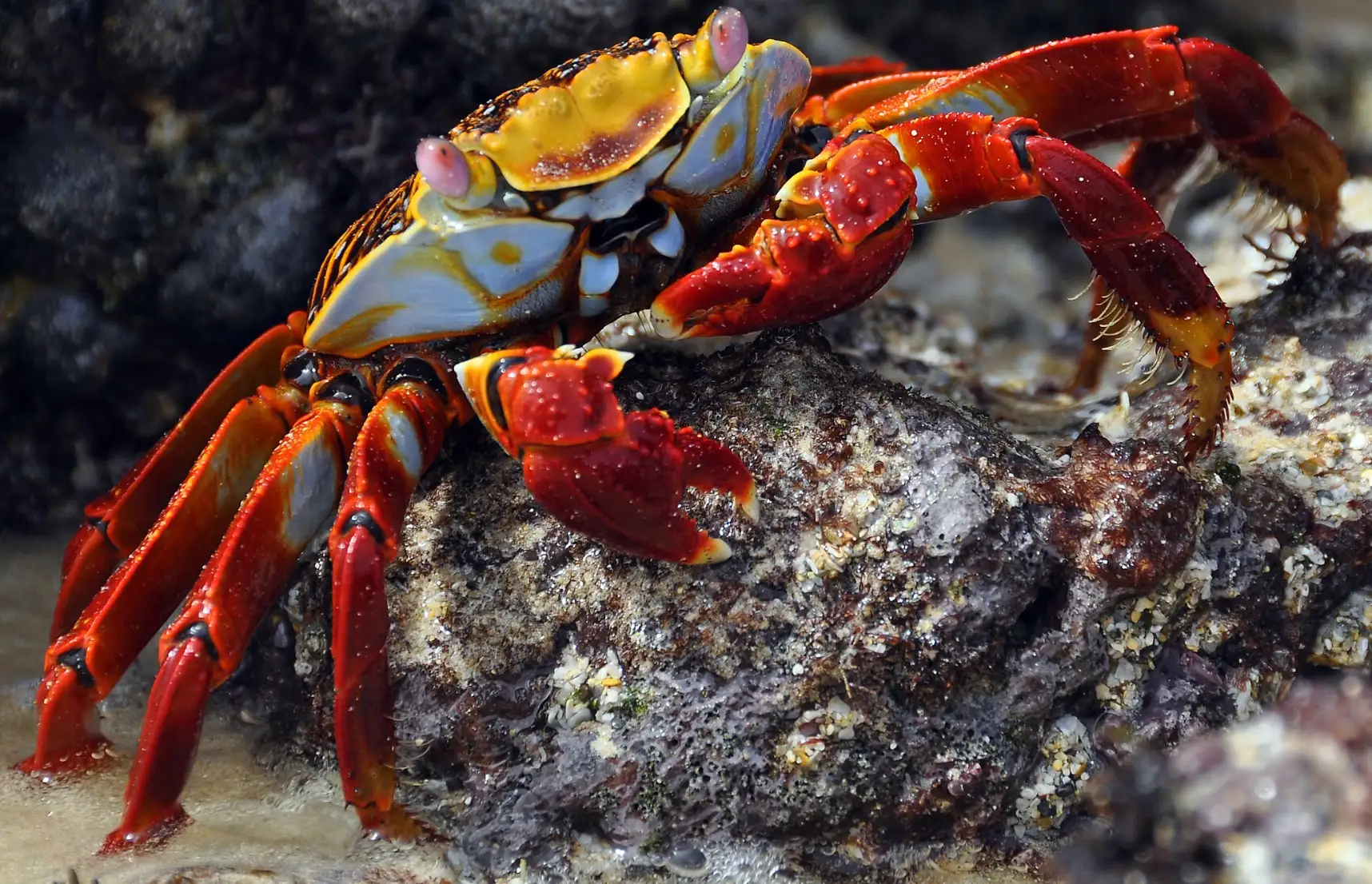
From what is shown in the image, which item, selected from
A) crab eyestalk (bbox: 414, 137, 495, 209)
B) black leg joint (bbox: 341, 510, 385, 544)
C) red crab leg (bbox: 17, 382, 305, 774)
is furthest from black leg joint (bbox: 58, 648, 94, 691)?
crab eyestalk (bbox: 414, 137, 495, 209)

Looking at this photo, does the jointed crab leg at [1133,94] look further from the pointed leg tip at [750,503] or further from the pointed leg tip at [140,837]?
the pointed leg tip at [140,837]

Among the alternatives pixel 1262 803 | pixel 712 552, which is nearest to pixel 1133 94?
pixel 712 552

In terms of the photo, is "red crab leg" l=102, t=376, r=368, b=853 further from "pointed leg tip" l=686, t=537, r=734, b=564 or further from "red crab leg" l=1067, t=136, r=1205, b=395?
"red crab leg" l=1067, t=136, r=1205, b=395

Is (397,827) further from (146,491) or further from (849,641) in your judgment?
(146,491)

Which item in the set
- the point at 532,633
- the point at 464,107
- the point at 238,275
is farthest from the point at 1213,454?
the point at 238,275

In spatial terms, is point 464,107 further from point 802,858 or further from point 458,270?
point 802,858
